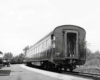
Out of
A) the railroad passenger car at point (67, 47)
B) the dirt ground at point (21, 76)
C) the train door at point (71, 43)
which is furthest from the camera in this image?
the train door at point (71, 43)

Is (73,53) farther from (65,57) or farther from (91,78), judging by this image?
(91,78)

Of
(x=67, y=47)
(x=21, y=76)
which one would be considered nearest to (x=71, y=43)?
(x=67, y=47)

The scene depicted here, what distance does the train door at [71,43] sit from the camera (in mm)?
15041

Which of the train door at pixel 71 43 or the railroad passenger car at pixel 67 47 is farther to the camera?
the train door at pixel 71 43

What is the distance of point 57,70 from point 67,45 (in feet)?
8.71

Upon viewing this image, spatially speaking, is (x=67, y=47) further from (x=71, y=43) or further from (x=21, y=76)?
(x=21, y=76)

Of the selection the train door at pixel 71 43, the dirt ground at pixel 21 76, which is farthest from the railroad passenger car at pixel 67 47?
the dirt ground at pixel 21 76

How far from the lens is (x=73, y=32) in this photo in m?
15.4

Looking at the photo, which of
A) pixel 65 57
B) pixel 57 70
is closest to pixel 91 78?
pixel 65 57

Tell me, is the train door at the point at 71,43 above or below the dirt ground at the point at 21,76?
above

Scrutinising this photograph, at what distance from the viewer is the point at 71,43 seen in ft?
50.5

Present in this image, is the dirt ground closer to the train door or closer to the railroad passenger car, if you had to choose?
the railroad passenger car

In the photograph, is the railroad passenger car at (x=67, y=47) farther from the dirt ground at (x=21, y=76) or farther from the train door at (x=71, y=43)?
the dirt ground at (x=21, y=76)

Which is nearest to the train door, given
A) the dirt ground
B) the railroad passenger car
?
the railroad passenger car
